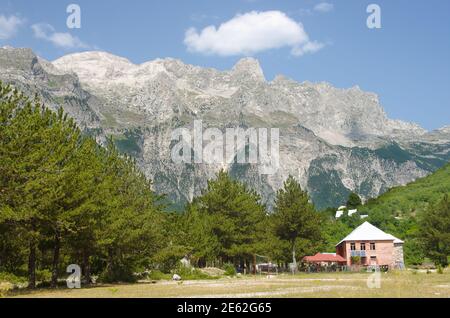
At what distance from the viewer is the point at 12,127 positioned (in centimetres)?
2628

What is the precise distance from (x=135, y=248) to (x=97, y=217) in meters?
9.74

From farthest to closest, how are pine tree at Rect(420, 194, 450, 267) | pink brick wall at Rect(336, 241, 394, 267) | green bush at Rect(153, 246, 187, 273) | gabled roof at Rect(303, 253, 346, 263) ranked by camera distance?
pink brick wall at Rect(336, 241, 394, 267) → gabled roof at Rect(303, 253, 346, 263) → pine tree at Rect(420, 194, 450, 267) → green bush at Rect(153, 246, 187, 273)

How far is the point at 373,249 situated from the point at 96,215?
63064 millimetres

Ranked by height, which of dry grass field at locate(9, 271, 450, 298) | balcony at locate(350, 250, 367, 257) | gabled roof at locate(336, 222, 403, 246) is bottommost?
balcony at locate(350, 250, 367, 257)

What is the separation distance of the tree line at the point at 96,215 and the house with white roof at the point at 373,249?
14.4 m

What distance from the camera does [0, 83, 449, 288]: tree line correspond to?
26.8 m

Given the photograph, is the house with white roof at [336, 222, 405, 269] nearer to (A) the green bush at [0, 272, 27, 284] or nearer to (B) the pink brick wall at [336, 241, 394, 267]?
(B) the pink brick wall at [336, 241, 394, 267]

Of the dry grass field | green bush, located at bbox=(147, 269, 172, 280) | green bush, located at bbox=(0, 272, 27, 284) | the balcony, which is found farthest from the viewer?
the balcony

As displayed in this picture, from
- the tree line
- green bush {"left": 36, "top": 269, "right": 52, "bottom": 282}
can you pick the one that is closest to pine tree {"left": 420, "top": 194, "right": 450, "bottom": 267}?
the tree line

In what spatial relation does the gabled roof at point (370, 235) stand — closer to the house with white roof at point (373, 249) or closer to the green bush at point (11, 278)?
the house with white roof at point (373, 249)

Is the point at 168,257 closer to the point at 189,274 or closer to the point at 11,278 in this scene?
the point at 189,274

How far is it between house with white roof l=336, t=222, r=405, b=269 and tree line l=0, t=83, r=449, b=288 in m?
14.4
